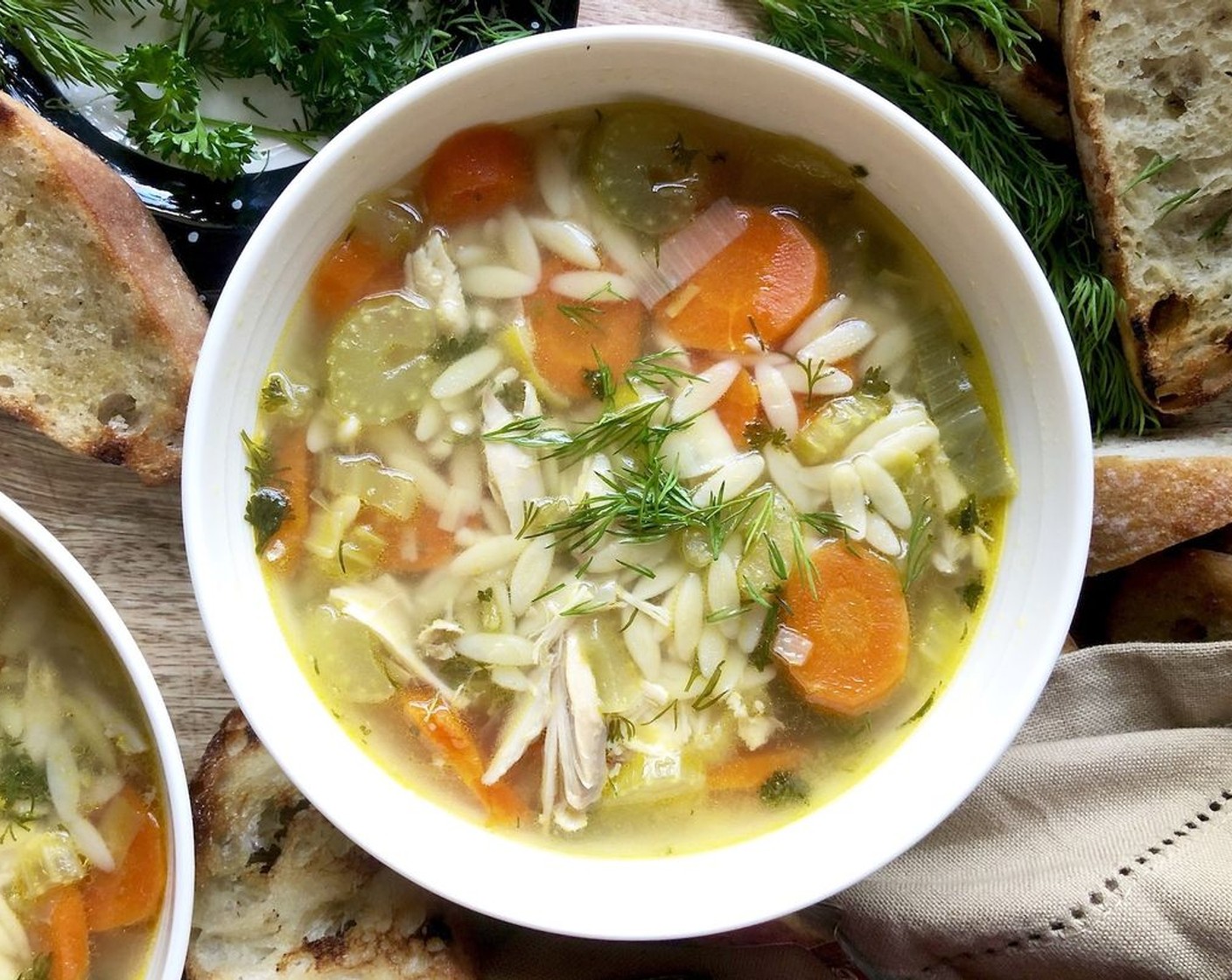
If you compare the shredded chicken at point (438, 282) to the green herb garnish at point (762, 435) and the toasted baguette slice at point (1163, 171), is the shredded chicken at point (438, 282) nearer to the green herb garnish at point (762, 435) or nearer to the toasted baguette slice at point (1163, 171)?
the green herb garnish at point (762, 435)

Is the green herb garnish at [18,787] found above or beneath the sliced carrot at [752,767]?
beneath

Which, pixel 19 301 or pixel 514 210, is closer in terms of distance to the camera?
pixel 514 210

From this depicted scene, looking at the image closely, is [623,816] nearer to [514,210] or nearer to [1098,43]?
[514,210]

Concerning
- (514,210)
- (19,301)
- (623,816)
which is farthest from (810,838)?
(19,301)

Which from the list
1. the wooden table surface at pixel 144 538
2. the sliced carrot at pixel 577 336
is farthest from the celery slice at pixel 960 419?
the wooden table surface at pixel 144 538

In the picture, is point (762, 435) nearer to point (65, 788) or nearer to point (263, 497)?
point (263, 497)
